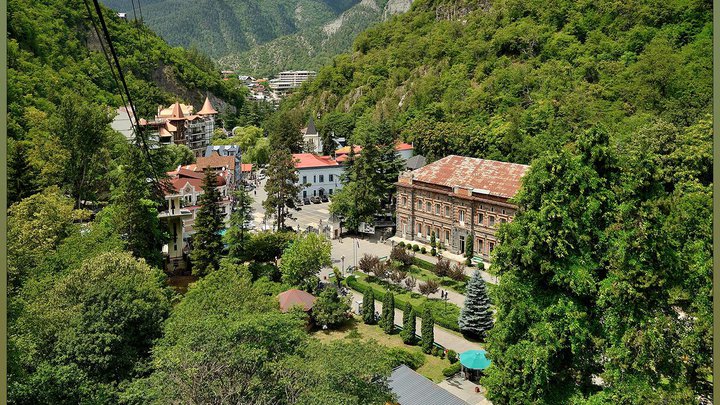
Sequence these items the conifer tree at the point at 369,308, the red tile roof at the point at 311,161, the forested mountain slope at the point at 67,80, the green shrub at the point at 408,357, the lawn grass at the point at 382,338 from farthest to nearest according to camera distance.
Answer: the red tile roof at the point at 311,161
the forested mountain slope at the point at 67,80
the conifer tree at the point at 369,308
the lawn grass at the point at 382,338
the green shrub at the point at 408,357

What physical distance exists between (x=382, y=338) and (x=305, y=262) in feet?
19.3

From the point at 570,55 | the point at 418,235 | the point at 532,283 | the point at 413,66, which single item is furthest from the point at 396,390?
the point at 413,66

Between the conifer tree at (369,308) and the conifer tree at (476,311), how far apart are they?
4.27 metres

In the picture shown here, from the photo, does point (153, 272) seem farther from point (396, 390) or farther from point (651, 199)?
point (651, 199)

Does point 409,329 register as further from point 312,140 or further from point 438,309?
point 312,140

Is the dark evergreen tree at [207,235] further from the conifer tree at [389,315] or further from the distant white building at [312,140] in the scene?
the distant white building at [312,140]

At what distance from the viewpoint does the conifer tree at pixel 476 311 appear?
23312 mm

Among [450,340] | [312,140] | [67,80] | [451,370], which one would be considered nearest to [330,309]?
[450,340]

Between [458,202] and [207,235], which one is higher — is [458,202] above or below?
above

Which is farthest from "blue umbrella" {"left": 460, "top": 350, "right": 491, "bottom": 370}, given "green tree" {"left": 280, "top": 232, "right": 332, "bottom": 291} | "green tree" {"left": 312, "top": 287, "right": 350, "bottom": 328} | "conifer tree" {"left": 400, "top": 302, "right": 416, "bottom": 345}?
"green tree" {"left": 280, "top": 232, "right": 332, "bottom": 291}

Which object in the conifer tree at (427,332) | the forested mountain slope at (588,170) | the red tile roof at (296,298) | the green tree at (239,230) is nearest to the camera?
the forested mountain slope at (588,170)

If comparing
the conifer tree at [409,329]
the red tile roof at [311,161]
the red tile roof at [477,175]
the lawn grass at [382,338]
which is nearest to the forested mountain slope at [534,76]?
the red tile roof at [477,175]

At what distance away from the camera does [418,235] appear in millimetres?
37781

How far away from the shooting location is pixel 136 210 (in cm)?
2475
